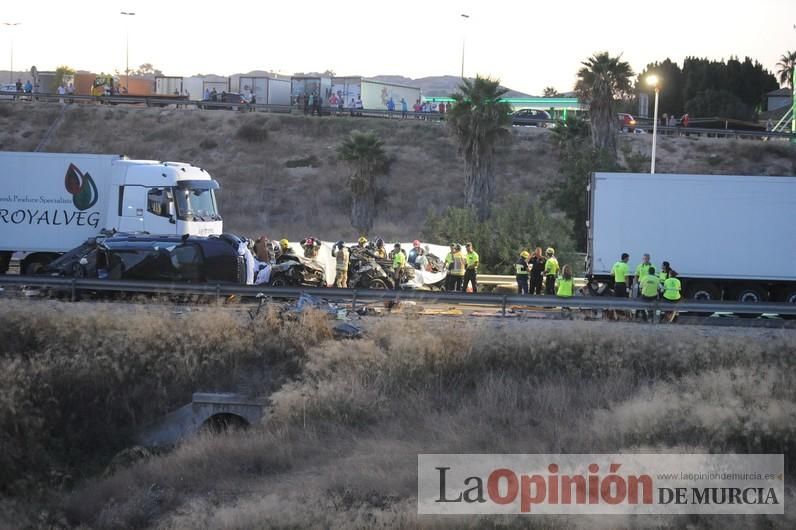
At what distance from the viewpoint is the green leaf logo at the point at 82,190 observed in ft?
85.5

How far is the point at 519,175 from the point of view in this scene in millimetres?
54125

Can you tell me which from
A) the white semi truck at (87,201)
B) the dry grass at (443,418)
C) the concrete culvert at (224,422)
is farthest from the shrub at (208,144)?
the concrete culvert at (224,422)

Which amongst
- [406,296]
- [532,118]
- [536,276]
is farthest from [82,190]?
[532,118]

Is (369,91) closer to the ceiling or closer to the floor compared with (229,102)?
closer to the ceiling

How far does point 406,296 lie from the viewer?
68.2 ft

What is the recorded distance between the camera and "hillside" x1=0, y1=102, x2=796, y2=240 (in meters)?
51.4

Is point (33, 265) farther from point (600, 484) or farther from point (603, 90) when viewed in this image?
point (603, 90)

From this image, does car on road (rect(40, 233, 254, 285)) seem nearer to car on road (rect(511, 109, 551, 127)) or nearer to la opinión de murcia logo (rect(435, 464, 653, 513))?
la opinión de murcia logo (rect(435, 464, 653, 513))

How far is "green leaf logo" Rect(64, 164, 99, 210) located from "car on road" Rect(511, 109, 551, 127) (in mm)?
36289

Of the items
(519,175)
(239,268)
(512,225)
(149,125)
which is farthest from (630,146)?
(239,268)

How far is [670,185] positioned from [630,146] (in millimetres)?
28428

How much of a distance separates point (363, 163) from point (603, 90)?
10.8 metres

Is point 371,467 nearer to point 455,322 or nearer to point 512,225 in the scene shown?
point 455,322

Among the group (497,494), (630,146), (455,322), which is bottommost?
(497,494)
